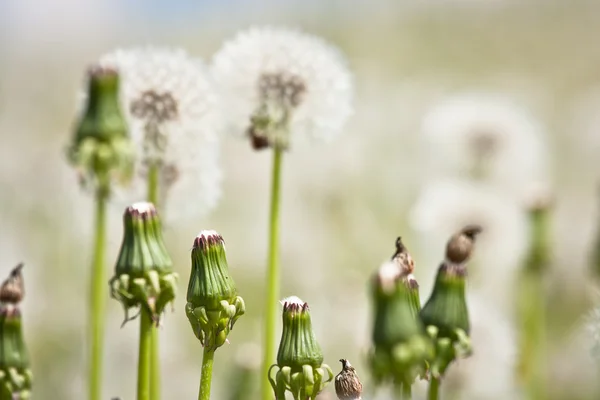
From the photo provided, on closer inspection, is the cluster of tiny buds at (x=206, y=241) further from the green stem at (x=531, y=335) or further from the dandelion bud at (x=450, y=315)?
the green stem at (x=531, y=335)

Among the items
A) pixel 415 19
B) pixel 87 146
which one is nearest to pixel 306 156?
pixel 87 146

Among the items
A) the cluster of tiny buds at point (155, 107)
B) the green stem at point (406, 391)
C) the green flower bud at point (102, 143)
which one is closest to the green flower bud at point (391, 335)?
the green stem at point (406, 391)

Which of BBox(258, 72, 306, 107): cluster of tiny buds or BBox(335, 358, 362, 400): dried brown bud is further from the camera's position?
BBox(258, 72, 306, 107): cluster of tiny buds

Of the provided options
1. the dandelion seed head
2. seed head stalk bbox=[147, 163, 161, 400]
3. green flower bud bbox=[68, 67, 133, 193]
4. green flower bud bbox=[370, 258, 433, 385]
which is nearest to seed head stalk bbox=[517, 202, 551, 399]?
the dandelion seed head

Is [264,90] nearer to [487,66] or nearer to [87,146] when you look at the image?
[87,146]

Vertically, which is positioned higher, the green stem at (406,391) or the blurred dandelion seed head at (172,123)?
the blurred dandelion seed head at (172,123)

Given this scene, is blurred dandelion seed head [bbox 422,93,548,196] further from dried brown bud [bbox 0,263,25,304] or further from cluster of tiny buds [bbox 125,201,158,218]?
dried brown bud [bbox 0,263,25,304]

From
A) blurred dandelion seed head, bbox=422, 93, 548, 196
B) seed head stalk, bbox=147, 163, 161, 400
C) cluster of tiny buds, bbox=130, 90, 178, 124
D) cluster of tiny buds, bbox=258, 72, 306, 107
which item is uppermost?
blurred dandelion seed head, bbox=422, 93, 548, 196
